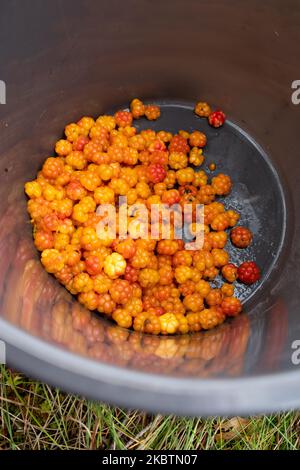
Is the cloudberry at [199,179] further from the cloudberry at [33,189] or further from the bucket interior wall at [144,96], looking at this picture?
the cloudberry at [33,189]

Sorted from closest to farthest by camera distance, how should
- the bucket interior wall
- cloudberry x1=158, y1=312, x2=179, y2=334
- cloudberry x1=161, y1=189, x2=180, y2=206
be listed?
1. the bucket interior wall
2. cloudberry x1=158, y1=312, x2=179, y2=334
3. cloudberry x1=161, y1=189, x2=180, y2=206

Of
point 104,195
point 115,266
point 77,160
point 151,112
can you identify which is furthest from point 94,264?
point 151,112

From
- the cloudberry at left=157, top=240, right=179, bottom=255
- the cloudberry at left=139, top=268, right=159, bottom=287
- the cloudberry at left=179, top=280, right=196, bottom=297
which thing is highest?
the cloudberry at left=157, top=240, right=179, bottom=255

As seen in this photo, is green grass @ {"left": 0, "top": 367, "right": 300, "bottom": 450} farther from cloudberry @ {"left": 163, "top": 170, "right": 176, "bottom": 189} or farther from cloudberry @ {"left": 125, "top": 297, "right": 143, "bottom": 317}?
cloudberry @ {"left": 163, "top": 170, "right": 176, "bottom": 189}

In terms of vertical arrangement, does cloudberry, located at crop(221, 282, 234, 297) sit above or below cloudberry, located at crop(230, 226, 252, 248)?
below

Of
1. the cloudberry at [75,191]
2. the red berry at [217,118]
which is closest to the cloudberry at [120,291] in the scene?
the cloudberry at [75,191]

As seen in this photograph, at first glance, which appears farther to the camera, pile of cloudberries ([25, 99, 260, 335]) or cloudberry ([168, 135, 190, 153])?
cloudberry ([168, 135, 190, 153])

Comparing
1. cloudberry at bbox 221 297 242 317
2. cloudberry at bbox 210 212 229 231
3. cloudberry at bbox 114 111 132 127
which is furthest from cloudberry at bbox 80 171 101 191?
cloudberry at bbox 221 297 242 317

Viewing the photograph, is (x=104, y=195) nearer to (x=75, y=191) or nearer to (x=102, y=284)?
(x=75, y=191)
